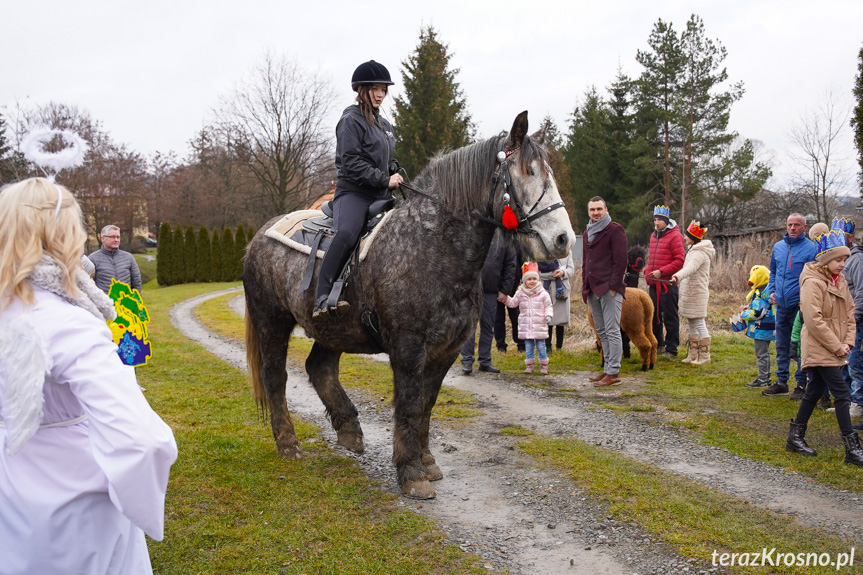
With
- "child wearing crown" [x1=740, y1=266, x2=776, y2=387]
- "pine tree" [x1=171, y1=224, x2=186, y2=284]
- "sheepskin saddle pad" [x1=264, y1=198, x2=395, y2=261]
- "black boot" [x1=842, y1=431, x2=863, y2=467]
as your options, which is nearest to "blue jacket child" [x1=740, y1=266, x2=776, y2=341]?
"child wearing crown" [x1=740, y1=266, x2=776, y2=387]

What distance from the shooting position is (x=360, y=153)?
4957mm

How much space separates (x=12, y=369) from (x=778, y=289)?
8212 mm

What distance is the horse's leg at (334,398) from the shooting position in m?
5.73

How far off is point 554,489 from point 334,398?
7.18 ft

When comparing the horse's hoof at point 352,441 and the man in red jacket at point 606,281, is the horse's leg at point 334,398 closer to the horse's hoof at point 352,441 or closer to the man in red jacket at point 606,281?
the horse's hoof at point 352,441

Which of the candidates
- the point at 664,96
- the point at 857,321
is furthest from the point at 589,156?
the point at 857,321

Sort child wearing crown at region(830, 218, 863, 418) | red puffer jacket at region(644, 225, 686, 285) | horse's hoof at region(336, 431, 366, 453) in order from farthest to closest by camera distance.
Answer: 1. red puffer jacket at region(644, 225, 686, 285)
2. child wearing crown at region(830, 218, 863, 418)
3. horse's hoof at region(336, 431, 366, 453)

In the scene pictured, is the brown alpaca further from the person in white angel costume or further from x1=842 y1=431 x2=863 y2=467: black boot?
the person in white angel costume

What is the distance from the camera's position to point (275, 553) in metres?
3.76

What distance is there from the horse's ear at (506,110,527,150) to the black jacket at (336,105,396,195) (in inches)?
39.0

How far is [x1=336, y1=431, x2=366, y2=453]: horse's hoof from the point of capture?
5688mm

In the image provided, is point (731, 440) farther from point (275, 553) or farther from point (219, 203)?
point (219, 203)

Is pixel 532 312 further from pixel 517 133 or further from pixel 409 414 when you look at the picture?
pixel 517 133

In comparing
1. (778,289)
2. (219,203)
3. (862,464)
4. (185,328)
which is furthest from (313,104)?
(862,464)
